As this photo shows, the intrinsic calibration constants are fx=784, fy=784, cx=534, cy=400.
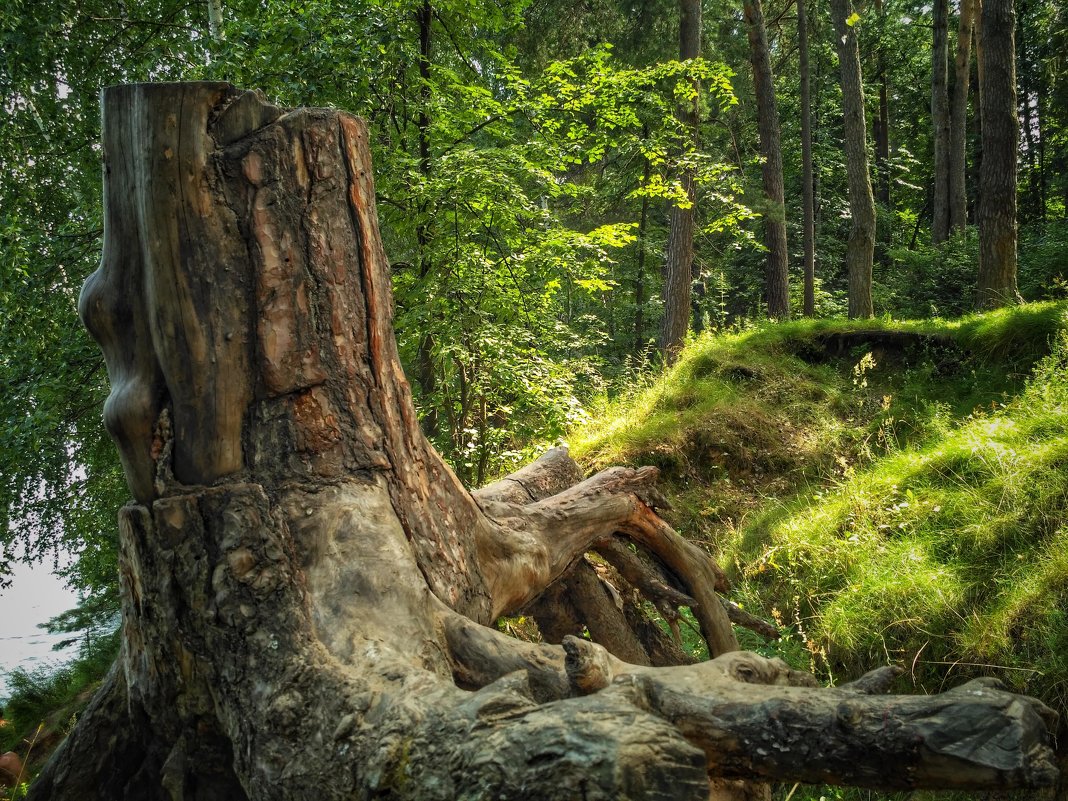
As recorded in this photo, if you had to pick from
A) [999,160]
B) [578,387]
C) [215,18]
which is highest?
[215,18]

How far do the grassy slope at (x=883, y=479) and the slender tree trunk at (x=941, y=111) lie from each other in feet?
39.3

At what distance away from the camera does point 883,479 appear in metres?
6.14

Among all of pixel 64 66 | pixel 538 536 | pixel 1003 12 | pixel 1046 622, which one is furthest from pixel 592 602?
pixel 1003 12

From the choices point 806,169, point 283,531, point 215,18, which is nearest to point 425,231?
point 215,18

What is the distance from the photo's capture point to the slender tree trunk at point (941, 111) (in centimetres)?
1791

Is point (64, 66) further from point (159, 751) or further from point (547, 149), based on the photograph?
point (159, 751)

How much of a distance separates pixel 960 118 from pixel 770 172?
21.9ft

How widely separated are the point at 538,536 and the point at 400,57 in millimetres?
6758

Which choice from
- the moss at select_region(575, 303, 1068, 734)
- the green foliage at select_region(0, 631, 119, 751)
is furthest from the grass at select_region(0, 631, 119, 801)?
the moss at select_region(575, 303, 1068, 734)

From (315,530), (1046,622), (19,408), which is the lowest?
(1046,622)

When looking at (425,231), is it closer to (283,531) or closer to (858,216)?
(283,531)

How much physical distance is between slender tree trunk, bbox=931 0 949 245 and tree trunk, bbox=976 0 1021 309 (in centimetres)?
997

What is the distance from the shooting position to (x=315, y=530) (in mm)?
2453

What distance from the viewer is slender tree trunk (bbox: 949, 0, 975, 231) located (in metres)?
17.6
